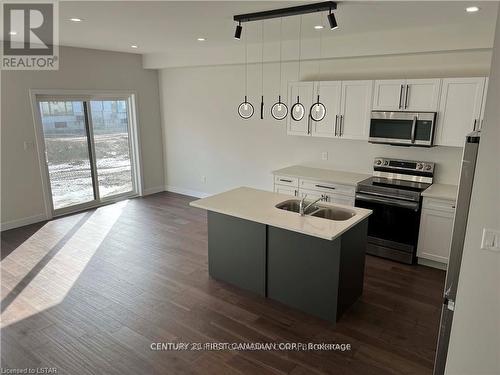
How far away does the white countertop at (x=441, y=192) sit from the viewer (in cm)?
398

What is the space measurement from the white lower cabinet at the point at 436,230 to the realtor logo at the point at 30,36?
4.45m

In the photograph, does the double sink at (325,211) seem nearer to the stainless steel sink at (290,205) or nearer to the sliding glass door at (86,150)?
the stainless steel sink at (290,205)

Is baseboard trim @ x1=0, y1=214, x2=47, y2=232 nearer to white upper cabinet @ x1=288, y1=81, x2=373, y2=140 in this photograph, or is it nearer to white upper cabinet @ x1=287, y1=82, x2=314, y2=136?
white upper cabinet @ x1=287, y1=82, x2=314, y2=136

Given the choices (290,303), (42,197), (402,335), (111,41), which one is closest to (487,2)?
(402,335)

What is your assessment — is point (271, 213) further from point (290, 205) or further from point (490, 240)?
point (490, 240)

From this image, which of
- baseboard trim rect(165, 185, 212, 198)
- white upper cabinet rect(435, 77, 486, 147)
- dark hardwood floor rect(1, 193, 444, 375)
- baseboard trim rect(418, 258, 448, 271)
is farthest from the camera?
baseboard trim rect(165, 185, 212, 198)

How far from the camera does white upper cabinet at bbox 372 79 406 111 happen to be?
434cm

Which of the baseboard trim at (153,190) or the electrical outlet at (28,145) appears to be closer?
the electrical outlet at (28,145)

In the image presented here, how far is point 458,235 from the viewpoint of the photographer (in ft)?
6.84

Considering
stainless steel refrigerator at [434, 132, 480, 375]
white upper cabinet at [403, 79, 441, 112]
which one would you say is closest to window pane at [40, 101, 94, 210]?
white upper cabinet at [403, 79, 441, 112]

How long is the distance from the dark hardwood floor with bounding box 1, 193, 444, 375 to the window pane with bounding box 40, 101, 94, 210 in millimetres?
1371

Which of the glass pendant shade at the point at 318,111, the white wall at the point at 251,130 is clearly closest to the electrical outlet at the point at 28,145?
the white wall at the point at 251,130

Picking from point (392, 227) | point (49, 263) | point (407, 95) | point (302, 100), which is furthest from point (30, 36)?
point (392, 227)

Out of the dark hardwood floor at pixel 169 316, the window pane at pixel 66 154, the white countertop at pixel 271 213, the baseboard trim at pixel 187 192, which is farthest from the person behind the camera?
the baseboard trim at pixel 187 192
